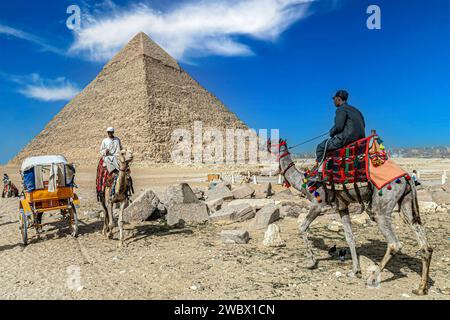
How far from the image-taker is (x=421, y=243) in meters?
4.38

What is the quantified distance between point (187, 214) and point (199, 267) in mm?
4115

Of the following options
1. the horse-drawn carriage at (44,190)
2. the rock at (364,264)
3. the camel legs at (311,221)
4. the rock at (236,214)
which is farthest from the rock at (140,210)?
the rock at (364,264)

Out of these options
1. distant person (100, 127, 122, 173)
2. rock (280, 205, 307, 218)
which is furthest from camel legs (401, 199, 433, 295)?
distant person (100, 127, 122, 173)

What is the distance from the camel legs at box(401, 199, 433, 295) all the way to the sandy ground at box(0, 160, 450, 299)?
155 millimetres

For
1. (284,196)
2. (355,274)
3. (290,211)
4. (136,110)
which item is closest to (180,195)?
(290,211)

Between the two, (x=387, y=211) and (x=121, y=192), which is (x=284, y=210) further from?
(x=387, y=211)

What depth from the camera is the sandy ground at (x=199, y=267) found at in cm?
459

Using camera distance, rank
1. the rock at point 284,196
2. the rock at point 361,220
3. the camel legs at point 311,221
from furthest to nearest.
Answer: the rock at point 284,196, the rock at point 361,220, the camel legs at point 311,221

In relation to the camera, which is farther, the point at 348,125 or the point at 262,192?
the point at 262,192

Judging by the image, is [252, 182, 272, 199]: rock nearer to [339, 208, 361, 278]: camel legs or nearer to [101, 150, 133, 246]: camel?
[101, 150, 133, 246]: camel

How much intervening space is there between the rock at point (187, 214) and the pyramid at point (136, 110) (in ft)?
262

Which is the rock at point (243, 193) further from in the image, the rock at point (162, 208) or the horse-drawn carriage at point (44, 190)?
the horse-drawn carriage at point (44, 190)

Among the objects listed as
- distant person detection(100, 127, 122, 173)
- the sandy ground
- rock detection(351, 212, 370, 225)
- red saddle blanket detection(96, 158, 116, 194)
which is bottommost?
the sandy ground

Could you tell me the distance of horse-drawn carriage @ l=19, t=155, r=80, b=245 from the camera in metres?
7.75
